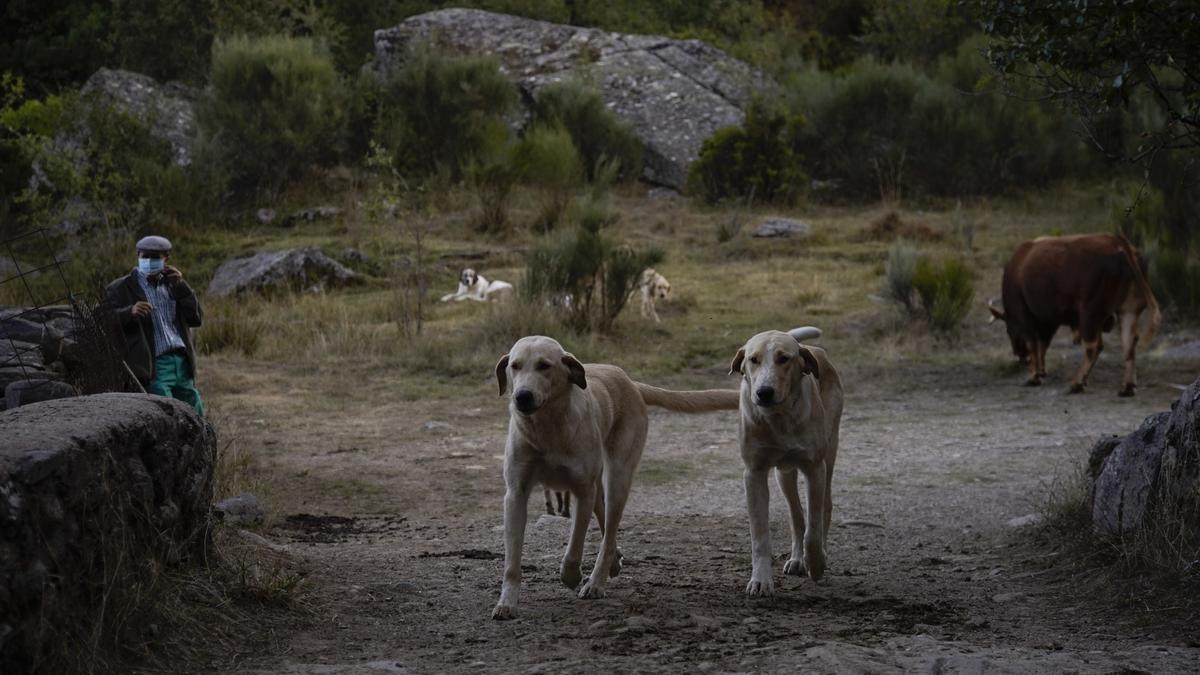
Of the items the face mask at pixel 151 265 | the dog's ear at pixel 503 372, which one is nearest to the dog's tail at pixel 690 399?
the dog's ear at pixel 503 372

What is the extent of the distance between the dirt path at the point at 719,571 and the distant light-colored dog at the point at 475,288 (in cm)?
527

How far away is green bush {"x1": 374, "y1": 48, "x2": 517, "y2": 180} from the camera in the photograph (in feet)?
83.0

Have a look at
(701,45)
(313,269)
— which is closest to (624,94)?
(701,45)

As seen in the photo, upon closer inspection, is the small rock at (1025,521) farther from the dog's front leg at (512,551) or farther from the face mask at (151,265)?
the face mask at (151,265)

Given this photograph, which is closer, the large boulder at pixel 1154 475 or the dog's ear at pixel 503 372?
the large boulder at pixel 1154 475

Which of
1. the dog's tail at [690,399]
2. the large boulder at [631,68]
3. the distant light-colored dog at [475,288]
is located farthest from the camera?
the large boulder at [631,68]

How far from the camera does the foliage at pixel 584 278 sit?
1574cm

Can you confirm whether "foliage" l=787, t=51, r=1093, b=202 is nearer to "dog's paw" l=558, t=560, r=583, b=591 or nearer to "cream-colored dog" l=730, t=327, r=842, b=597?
"cream-colored dog" l=730, t=327, r=842, b=597

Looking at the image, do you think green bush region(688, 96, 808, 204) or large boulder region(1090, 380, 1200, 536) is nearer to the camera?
large boulder region(1090, 380, 1200, 536)

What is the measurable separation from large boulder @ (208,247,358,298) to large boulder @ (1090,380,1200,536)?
13.1m

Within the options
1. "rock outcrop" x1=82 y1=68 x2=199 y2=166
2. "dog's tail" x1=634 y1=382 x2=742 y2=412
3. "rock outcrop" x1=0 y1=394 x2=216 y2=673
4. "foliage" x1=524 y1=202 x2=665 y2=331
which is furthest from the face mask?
"rock outcrop" x1=82 y1=68 x2=199 y2=166

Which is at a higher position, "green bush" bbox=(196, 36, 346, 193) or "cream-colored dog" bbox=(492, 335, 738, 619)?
"green bush" bbox=(196, 36, 346, 193)

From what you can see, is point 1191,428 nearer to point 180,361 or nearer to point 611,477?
point 611,477

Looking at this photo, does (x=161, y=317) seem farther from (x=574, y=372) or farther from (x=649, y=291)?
(x=649, y=291)
